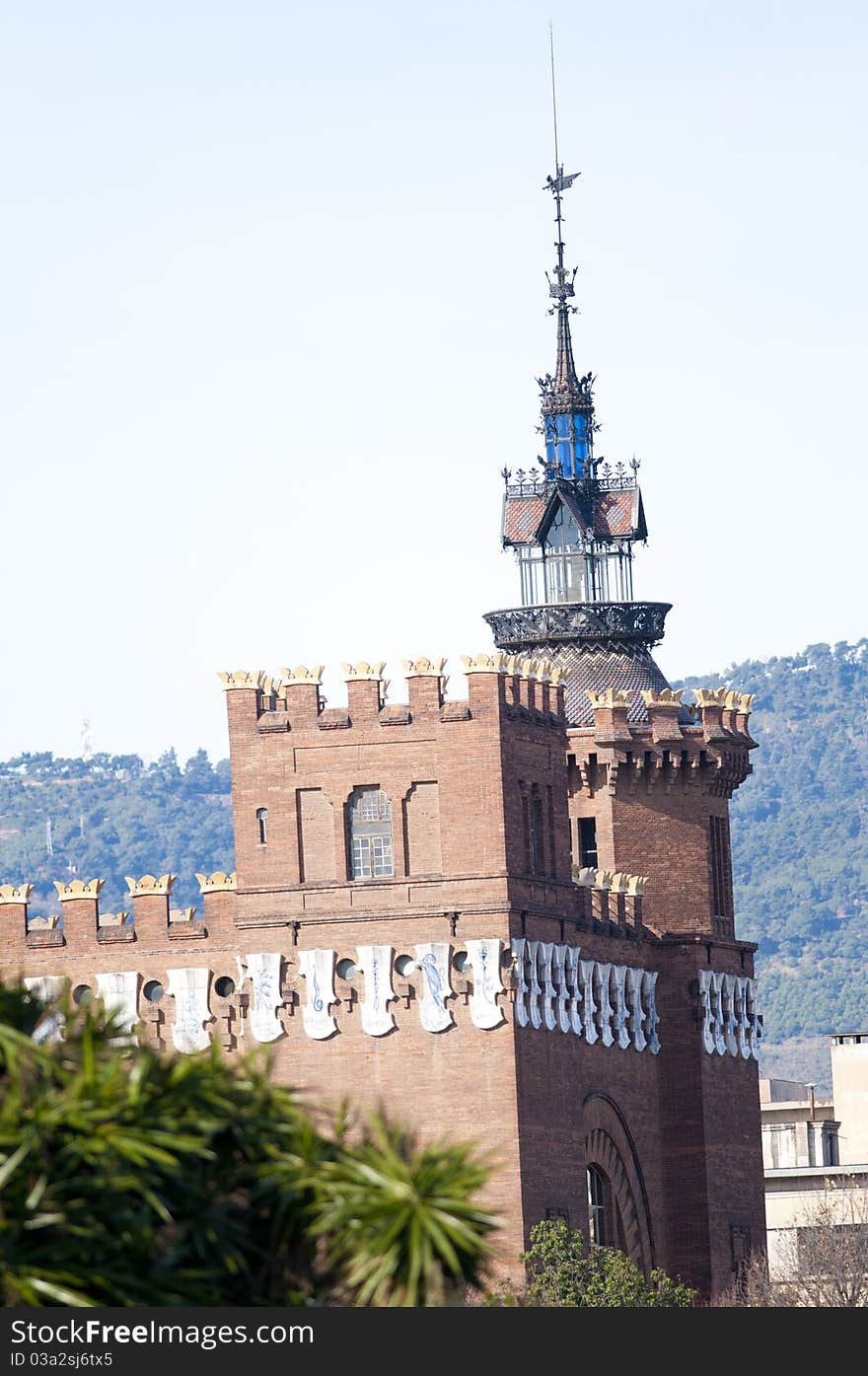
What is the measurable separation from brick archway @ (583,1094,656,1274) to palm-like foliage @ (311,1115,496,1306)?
64.2 meters

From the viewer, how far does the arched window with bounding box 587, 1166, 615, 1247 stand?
351 feet

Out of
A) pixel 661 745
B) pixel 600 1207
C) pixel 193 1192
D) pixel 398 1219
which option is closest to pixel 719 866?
pixel 661 745

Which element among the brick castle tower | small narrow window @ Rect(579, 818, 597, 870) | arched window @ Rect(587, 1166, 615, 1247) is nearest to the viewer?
the brick castle tower

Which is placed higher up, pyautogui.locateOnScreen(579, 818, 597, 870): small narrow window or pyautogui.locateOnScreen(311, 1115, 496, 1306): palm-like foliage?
pyautogui.locateOnScreen(579, 818, 597, 870): small narrow window

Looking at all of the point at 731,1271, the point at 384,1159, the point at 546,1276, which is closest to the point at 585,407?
the point at 731,1271

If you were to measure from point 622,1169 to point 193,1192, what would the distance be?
2704 inches

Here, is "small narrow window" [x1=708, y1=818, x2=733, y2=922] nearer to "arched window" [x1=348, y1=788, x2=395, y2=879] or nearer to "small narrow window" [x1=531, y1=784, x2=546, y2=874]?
"small narrow window" [x1=531, y1=784, x2=546, y2=874]

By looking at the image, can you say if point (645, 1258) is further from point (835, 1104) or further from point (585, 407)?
point (835, 1104)

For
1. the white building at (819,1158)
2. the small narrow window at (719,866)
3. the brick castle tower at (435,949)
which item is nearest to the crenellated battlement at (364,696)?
the brick castle tower at (435,949)

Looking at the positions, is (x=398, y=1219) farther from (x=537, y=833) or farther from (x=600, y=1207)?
(x=600, y=1207)

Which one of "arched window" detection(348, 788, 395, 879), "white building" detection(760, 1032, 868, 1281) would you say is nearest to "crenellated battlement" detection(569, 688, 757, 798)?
"arched window" detection(348, 788, 395, 879)

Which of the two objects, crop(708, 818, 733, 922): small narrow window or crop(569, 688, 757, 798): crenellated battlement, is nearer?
crop(569, 688, 757, 798): crenellated battlement

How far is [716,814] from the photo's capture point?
387 feet

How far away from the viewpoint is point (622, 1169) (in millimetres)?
109688
